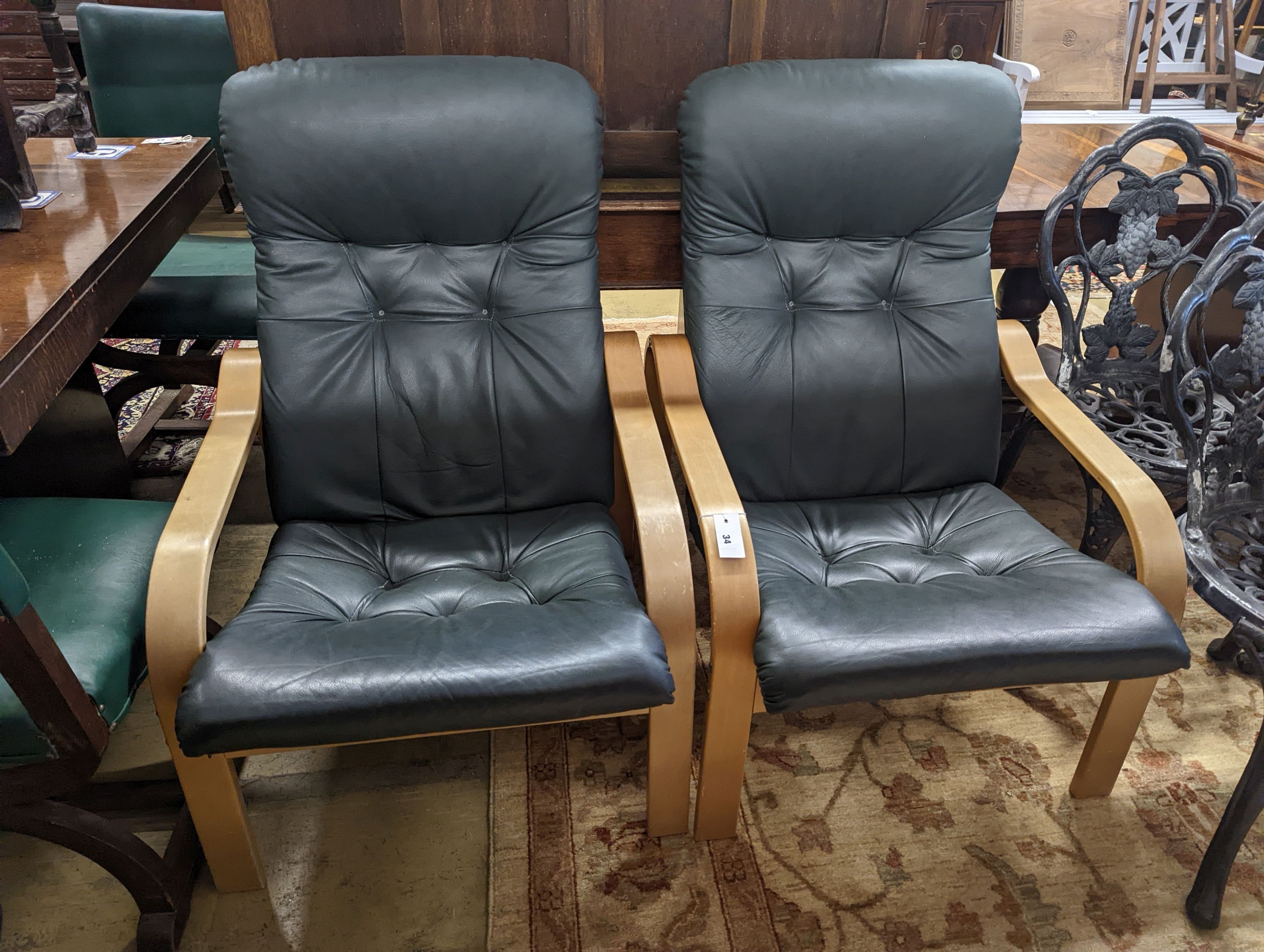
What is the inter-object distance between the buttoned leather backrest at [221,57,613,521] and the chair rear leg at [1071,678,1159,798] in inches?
35.8

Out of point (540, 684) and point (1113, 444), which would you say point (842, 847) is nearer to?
point (540, 684)

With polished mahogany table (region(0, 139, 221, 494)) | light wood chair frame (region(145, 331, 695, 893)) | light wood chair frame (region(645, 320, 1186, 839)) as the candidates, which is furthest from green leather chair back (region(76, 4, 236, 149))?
light wood chair frame (region(645, 320, 1186, 839))

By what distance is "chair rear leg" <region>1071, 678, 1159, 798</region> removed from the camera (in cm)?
138

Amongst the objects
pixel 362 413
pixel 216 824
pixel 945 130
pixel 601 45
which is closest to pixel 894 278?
pixel 945 130

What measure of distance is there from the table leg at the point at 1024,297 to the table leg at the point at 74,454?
2.16 meters

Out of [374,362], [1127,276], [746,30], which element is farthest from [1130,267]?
[374,362]

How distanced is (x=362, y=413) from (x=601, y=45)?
843mm

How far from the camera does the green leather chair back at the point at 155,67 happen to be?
7.25 ft

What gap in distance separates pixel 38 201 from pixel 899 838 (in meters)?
1.95

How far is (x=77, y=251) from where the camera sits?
4.74 feet

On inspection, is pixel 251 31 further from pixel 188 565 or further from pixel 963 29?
pixel 963 29

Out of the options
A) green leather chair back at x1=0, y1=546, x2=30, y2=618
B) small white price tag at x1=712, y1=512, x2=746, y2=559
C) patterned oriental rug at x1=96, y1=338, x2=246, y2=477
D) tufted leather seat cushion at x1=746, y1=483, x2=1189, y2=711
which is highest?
green leather chair back at x1=0, y1=546, x2=30, y2=618

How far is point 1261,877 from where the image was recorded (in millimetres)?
1391

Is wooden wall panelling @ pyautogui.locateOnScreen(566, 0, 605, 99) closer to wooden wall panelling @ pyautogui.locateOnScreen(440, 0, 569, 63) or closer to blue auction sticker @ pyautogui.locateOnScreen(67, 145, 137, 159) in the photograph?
wooden wall panelling @ pyautogui.locateOnScreen(440, 0, 569, 63)
